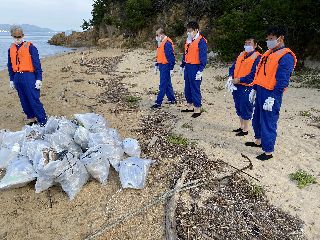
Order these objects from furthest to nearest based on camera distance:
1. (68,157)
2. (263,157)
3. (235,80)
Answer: (235,80) → (263,157) → (68,157)

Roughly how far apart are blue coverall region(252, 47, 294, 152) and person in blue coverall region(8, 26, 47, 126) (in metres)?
4.03

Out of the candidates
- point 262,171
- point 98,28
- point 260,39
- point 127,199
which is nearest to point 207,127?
point 262,171

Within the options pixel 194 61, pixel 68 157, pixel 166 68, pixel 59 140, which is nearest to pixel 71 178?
pixel 68 157

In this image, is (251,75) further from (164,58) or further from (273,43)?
(164,58)

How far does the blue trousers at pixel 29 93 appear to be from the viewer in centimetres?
636

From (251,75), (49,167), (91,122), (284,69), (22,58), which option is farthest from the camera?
(22,58)

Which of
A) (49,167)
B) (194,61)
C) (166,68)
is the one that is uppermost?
(194,61)

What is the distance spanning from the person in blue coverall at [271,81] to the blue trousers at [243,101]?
18.8 inches

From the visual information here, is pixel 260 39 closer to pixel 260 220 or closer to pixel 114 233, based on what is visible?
pixel 260 220

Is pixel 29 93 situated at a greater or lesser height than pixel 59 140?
greater

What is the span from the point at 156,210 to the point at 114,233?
589 mm

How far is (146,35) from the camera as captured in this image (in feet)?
79.4

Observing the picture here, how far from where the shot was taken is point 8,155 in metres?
5.00

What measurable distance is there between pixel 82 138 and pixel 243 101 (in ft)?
9.29
